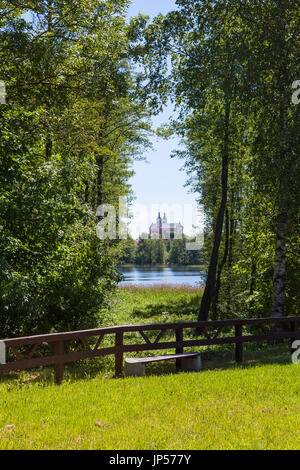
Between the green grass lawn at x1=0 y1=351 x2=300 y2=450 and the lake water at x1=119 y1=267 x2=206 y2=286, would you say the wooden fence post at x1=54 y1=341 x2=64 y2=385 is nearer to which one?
the green grass lawn at x1=0 y1=351 x2=300 y2=450

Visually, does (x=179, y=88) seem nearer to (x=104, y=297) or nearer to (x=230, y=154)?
(x=230, y=154)

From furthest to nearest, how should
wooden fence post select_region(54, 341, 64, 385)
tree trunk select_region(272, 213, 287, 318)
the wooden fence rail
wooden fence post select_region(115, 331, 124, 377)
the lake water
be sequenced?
the lake water → tree trunk select_region(272, 213, 287, 318) → wooden fence post select_region(115, 331, 124, 377) → wooden fence post select_region(54, 341, 64, 385) → the wooden fence rail

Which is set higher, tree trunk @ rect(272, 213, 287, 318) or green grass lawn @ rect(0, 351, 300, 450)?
tree trunk @ rect(272, 213, 287, 318)

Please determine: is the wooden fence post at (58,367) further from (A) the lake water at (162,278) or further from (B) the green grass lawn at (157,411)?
(A) the lake water at (162,278)

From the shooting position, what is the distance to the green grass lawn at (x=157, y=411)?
5.27 meters

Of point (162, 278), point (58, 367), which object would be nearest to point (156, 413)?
point (58, 367)

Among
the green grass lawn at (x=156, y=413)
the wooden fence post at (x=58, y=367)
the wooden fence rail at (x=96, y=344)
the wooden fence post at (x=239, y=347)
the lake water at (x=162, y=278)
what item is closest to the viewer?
the green grass lawn at (x=156, y=413)

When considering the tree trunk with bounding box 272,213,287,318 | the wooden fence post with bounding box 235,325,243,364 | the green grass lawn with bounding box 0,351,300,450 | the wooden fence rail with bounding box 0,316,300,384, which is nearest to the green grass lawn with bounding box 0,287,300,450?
the green grass lawn with bounding box 0,351,300,450

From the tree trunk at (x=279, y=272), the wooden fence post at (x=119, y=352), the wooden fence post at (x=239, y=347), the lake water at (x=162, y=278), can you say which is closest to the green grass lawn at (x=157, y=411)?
the wooden fence post at (x=119, y=352)

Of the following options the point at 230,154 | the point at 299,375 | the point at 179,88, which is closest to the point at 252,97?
the point at 179,88

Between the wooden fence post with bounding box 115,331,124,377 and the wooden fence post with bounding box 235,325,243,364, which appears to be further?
the wooden fence post with bounding box 235,325,243,364

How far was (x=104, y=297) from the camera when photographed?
15164 mm

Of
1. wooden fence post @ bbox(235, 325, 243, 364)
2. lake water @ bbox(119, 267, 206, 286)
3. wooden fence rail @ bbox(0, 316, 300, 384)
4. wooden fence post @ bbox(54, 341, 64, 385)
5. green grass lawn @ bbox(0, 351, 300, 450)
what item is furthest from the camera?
lake water @ bbox(119, 267, 206, 286)

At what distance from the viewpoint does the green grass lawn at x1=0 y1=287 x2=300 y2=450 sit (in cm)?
527
